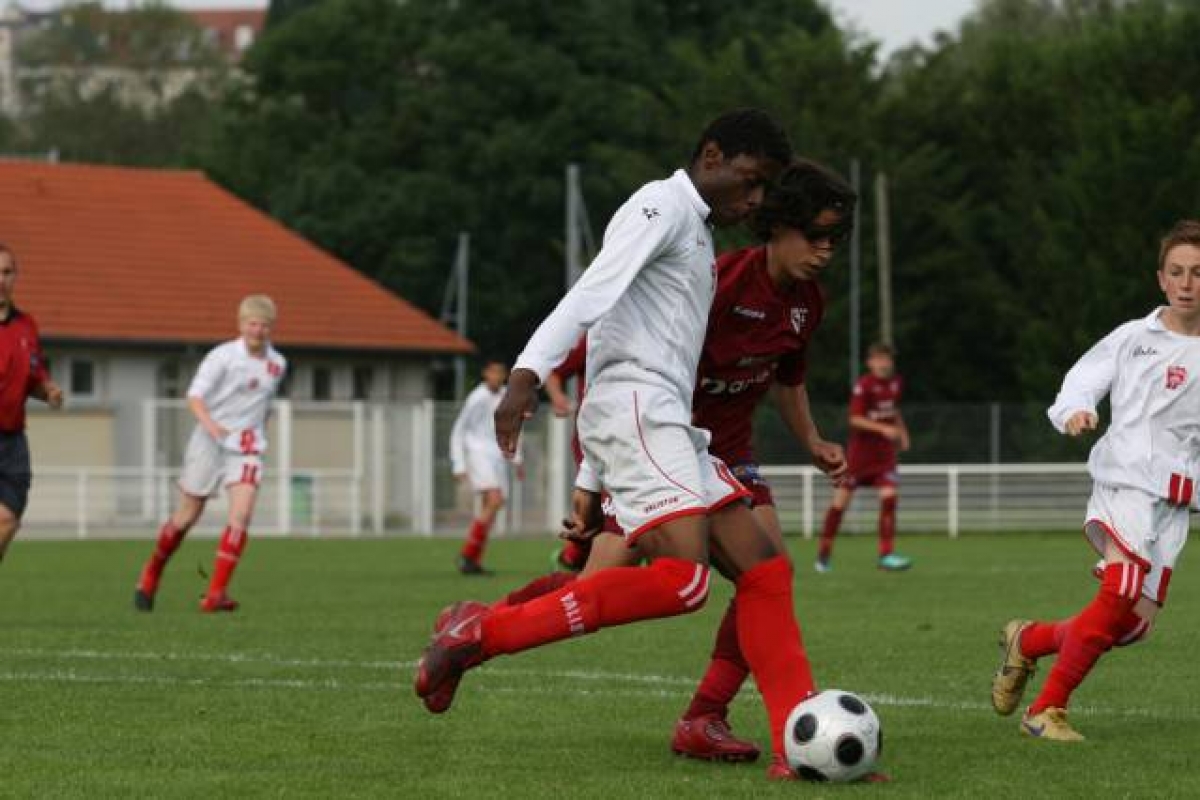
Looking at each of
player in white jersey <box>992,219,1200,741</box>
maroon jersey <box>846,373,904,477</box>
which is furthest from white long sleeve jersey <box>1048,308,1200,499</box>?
maroon jersey <box>846,373,904,477</box>

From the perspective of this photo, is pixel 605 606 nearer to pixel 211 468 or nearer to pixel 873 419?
pixel 211 468

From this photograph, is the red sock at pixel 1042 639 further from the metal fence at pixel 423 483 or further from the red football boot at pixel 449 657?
the metal fence at pixel 423 483

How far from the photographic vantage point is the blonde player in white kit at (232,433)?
16609mm

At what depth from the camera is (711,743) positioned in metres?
8.18

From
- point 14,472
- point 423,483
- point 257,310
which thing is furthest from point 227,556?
point 423,483

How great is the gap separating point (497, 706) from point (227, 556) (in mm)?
7314

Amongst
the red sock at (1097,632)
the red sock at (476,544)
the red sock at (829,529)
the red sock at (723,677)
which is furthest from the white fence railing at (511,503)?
the red sock at (723,677)

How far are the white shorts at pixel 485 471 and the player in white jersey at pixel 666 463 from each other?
16525mm

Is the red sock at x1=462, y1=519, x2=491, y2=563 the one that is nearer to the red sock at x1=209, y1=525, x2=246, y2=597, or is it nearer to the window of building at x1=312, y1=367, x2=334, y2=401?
A: the red sock at x1=209, y1=525, x2=246, y2=597

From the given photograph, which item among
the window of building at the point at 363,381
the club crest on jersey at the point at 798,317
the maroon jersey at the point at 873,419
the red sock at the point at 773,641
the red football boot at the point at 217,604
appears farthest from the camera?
the window of building at the point at 363,381

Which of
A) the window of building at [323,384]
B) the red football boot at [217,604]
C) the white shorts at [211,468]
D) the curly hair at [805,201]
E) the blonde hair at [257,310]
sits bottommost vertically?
the window of building at [323,384]

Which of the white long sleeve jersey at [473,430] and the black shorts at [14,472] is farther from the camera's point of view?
the white long sleeve jersey at [473,430]

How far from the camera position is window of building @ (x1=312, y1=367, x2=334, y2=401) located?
164 feet

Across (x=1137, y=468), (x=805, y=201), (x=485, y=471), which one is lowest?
(x=485, y=471)
